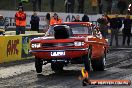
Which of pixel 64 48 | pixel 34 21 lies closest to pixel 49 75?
Result: pixel 64 48

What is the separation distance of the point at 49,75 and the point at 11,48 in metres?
4.94

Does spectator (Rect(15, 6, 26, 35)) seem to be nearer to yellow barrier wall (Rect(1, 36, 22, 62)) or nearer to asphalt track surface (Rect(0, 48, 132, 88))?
yellow barrier wall (Rect(1, 36, 22, 62))

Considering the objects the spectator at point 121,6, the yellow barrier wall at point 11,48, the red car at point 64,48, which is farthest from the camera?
the spectator at point 121,6

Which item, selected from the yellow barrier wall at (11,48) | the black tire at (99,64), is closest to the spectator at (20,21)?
the yellow barrier wall at (11,48)

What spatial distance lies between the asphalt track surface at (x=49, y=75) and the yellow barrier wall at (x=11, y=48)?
1.39ft

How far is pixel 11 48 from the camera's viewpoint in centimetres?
1995

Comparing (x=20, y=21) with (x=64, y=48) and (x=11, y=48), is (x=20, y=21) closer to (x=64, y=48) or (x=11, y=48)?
(x=11, y=48)

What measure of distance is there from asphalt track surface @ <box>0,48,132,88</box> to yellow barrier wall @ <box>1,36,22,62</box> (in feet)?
1.39

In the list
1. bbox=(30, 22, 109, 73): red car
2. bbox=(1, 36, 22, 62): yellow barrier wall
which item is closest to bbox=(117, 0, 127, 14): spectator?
bbox=(1, 36, 22, 62): yellow barrier wall

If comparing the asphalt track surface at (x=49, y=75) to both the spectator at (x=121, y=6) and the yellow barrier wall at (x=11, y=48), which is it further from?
the spectator at (x=121, y=6)

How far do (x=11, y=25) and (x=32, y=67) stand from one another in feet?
65.1

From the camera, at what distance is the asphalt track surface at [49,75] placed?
41.9 ft

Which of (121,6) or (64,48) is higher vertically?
(64,48)

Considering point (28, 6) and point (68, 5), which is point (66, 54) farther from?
point (28, 6)
